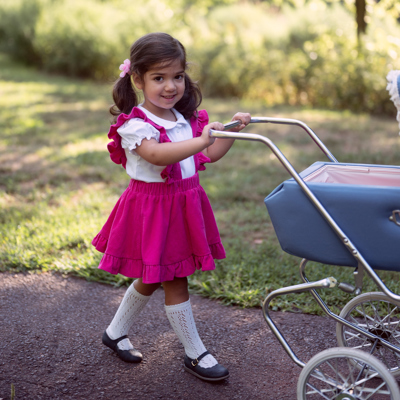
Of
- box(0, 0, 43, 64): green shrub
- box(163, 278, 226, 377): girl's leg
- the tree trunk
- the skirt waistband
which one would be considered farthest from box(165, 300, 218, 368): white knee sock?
box(0, 0, 43, 64): green shrub

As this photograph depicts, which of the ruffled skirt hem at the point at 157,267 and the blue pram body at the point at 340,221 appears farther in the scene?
the ruffled skirt hem at the point at 157,267

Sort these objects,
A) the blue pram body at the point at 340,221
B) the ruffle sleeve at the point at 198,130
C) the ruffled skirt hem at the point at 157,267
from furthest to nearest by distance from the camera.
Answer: the ruffle sleeve at the point at 198,130
the ruffled skirt hem at the point at 157,267
the blue pram body at the point at 340,221

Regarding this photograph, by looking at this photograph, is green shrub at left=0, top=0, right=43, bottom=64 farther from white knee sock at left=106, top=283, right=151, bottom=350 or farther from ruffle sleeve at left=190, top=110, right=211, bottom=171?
white knee sock at left=106, top=283, right=151, bottom=350

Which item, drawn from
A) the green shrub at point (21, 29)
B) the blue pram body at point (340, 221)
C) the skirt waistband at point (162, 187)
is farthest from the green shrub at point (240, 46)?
the blue pram body at point (340, 221)

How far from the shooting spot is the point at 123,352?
2434 mm

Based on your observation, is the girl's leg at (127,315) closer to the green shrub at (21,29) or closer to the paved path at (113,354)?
the paved path at (113,354)

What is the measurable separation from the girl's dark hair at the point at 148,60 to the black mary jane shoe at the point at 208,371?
1.10 meters

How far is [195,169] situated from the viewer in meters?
2.33

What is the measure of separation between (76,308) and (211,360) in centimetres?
96

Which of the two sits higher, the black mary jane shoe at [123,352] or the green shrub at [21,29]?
the green shrub at [21,29]

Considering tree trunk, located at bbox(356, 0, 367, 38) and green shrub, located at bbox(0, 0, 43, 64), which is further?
green shrub, located at bbox(0, 0, 43, 64)

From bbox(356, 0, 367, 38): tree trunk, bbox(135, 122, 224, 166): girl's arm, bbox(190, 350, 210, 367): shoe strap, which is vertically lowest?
bbox(190, 350, 210, 367): shoe strap

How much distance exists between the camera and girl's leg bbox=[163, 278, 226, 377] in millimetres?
2248

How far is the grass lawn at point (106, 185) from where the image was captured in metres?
3.19
